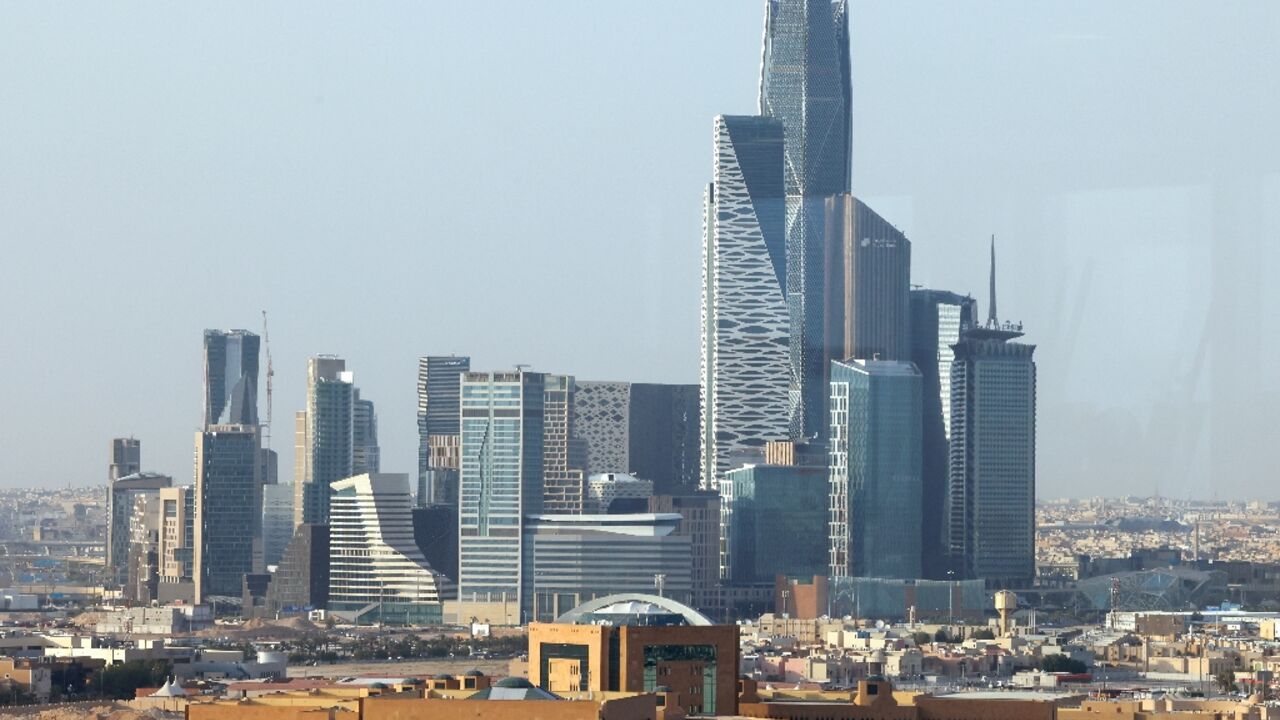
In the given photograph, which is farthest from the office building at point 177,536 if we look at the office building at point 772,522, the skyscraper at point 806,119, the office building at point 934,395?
the office building at point 934,395

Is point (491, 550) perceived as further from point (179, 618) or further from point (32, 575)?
point (32, 575)

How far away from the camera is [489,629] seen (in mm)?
87500

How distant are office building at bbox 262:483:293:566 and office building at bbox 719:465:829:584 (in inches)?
739

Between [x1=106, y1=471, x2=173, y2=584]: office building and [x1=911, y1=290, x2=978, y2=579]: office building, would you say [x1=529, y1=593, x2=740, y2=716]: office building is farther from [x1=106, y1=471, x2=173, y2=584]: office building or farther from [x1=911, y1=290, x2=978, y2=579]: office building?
[x1=106, y1=471, x2=173, y2=584]: office building

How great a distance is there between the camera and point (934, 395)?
342 ft

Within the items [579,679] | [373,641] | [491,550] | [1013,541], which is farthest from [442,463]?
[579,679]

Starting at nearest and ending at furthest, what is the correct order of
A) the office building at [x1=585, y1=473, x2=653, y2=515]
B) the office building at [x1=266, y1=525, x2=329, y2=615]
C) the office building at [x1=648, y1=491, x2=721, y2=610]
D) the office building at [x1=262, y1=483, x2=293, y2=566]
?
the office building at [x1=648, y1=491, x2=721, y2=610], the office building at [x1=266, y1=525, x2=329, y2=615], the office building at [x1=585, y1=473, x2=653, y2=515], the office building at [x1=262, y1=483, x2=293, y2=566]

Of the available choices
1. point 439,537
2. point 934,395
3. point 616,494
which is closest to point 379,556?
point 439,537

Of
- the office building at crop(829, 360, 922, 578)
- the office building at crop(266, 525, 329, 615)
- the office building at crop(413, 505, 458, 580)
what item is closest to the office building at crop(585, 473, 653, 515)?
the office building at crop(413, 505, 458, 580)

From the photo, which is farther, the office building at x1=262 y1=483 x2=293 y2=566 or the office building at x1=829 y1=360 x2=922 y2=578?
the office building at x1=262 y1=483 x2=293 y2=566

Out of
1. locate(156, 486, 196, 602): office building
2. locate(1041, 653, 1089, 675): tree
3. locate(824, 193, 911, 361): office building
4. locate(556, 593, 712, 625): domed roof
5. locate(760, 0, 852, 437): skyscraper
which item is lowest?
locate(1041, 653, 1089, 675): tree

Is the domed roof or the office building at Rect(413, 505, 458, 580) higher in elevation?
the office building at Rect(413, 505, 458, 580)

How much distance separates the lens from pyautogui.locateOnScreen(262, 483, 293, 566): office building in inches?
4469

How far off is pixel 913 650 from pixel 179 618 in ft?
78.1
